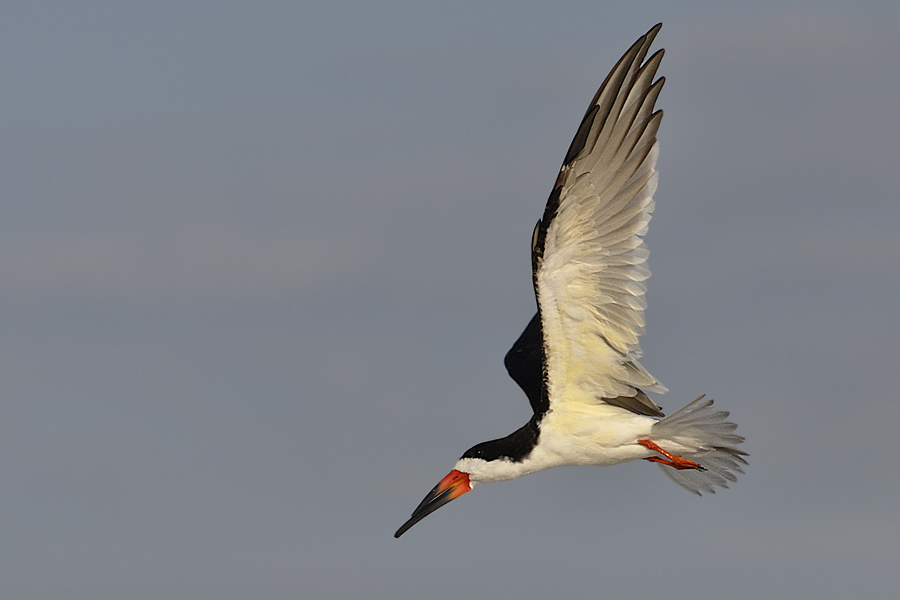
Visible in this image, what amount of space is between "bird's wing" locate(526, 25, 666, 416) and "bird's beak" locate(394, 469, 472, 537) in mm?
2009

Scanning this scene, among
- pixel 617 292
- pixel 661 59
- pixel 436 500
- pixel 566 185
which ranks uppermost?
pixel 661 59

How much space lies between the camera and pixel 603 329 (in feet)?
35.6

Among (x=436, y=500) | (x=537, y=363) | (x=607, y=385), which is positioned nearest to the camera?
(x=607, y=385)

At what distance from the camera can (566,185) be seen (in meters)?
10.2

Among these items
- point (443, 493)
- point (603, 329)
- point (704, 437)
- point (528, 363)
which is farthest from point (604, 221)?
point (528, 363)

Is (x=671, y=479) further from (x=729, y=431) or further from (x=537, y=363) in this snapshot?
(x=537, y=363)

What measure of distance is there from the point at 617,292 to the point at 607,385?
3.64ft

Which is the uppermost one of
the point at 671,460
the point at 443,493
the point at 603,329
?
the point at 603,329

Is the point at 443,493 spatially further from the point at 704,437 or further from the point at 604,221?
the point at 604,221

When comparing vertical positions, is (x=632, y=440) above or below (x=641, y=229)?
below

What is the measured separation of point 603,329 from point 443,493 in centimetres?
265

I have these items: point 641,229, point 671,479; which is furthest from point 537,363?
point 641,229

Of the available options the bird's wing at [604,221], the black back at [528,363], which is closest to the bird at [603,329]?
the bird's wing at [604,221]

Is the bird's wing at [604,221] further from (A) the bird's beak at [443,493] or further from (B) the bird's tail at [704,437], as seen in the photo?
(A) the bird's beak at [443,493]
